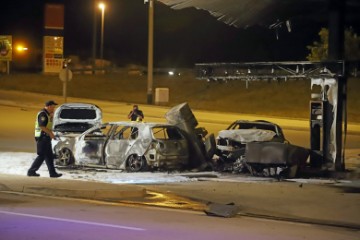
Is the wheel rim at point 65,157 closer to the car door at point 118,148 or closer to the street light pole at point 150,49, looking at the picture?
the car door at point 118,148

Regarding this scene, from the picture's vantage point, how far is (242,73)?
19359 mm

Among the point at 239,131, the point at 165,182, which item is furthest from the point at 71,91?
the point at 165,182

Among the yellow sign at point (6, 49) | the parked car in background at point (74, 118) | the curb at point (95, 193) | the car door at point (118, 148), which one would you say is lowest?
the curb at point (95, 193)

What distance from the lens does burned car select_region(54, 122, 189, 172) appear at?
17797mm

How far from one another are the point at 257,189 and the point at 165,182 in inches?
88.7

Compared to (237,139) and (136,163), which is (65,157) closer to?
(136,163)

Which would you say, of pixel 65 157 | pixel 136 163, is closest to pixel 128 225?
pixel 136 163

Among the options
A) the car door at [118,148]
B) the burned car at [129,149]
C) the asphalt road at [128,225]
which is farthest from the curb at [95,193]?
the car door at [118,148]

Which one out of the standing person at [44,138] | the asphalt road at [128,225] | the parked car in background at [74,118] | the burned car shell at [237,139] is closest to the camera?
the asphalt road at [128,225]

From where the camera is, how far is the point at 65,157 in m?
19.0

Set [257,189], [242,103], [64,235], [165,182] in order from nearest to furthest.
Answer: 1. [64,235]
2. [257,189]
3. [165,182]
4. [242,103]

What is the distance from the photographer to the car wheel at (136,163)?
1784cm

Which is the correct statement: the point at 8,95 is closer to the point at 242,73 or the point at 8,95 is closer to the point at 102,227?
the point at 242,73

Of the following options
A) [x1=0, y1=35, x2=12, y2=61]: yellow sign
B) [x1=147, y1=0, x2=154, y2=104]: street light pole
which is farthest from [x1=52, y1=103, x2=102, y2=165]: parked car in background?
[x1=0, y1=35, x2=12, y2=61]: yellow sign
